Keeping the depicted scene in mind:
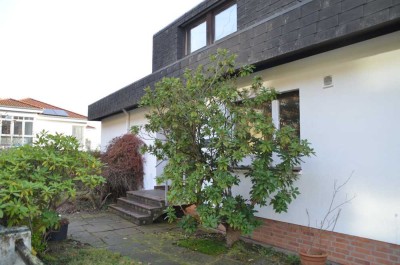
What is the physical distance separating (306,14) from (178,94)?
8.11 ft

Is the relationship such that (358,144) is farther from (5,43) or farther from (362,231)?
(5,43)

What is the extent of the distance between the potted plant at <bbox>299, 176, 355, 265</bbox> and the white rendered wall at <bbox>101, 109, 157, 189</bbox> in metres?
5.09

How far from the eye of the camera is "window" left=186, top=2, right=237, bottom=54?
27.8 ft

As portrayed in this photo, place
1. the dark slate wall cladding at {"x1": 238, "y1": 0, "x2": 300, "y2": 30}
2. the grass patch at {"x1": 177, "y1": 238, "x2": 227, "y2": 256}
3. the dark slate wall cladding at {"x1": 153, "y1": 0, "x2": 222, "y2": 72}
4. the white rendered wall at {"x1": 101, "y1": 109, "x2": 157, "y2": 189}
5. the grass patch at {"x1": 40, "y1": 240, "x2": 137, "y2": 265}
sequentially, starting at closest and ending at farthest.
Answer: the grass patch at {"x1": 40, "y1": 240, "x2": 137, "y2": 265}, the grass patch at {"x1": 177, "y1": 238, "x2": 227, "y2": 256}, the dark slate wall cladding at {"x1": 238, "y1": 0, "x2": 300, "y2": 30}, the dark slate wall cladding at {"x1": 153, "y1": 0, "x2": 222, "y2": 72}, the white rendered wall at {"x1": 101, "y1": 109, "x2": 157, "y2": 189}

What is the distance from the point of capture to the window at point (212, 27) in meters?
8.48

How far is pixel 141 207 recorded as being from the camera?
849cm

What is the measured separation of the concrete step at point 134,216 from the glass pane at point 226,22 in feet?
17.9

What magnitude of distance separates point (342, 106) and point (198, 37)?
610 centimetres

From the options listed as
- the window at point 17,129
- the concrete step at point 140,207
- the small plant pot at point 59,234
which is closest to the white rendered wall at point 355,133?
the concrete step at point 140,207

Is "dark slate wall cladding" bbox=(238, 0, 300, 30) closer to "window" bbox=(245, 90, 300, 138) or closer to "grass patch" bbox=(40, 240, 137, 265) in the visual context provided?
"window" bbox=(245, 90, 300, 138)

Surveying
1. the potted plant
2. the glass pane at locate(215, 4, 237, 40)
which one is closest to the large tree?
the potted plant

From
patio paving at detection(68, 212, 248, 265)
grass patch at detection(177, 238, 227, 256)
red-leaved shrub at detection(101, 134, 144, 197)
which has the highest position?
red-leaved shrub at detection(101, 134, 144, 197)

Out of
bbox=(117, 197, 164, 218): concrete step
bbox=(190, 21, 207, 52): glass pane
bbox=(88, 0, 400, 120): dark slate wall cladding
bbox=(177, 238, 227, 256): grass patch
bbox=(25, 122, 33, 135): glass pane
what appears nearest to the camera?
bbox=(88, 0, 400, 120): dark slate wall cladding

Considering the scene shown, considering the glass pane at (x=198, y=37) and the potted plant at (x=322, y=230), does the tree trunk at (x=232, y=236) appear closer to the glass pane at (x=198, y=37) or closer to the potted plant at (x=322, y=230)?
the potted plant at (x=322, y=230)
